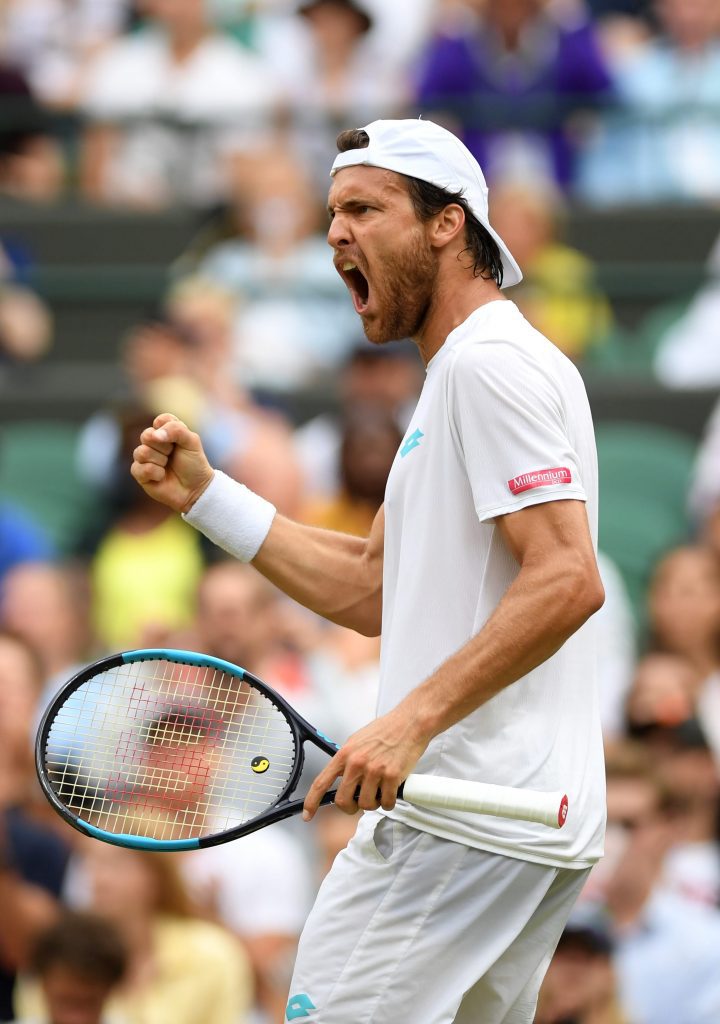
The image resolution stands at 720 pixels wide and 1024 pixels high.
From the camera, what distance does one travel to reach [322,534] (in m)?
3.68

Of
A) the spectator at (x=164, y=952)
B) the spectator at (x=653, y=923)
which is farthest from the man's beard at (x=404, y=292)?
the spectator at (x=653, y=923)

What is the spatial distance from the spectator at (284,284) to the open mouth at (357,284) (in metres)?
5.41

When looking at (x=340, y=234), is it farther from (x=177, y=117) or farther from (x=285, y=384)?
(x=177, y=117)

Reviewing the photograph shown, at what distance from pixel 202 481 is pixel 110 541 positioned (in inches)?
163

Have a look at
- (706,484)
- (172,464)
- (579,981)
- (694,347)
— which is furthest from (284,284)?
(172,464)

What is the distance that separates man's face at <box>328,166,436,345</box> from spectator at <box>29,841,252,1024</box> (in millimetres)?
2583

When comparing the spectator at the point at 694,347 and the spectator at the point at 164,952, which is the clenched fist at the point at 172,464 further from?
the spectator at the point at 694,347

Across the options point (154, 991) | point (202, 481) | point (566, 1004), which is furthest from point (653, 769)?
point (202, 481)

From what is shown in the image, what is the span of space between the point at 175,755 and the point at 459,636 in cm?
89

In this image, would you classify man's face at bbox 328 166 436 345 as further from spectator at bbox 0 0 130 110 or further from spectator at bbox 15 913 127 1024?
spectator at bbox 0 0 130 110

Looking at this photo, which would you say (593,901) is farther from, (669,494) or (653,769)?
(669,494)

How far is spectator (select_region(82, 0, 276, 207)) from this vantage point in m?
9.96

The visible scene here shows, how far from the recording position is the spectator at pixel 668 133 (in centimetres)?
959

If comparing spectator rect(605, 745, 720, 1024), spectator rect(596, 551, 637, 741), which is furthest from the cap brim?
spectator rect(596, 551, 637, 741)
